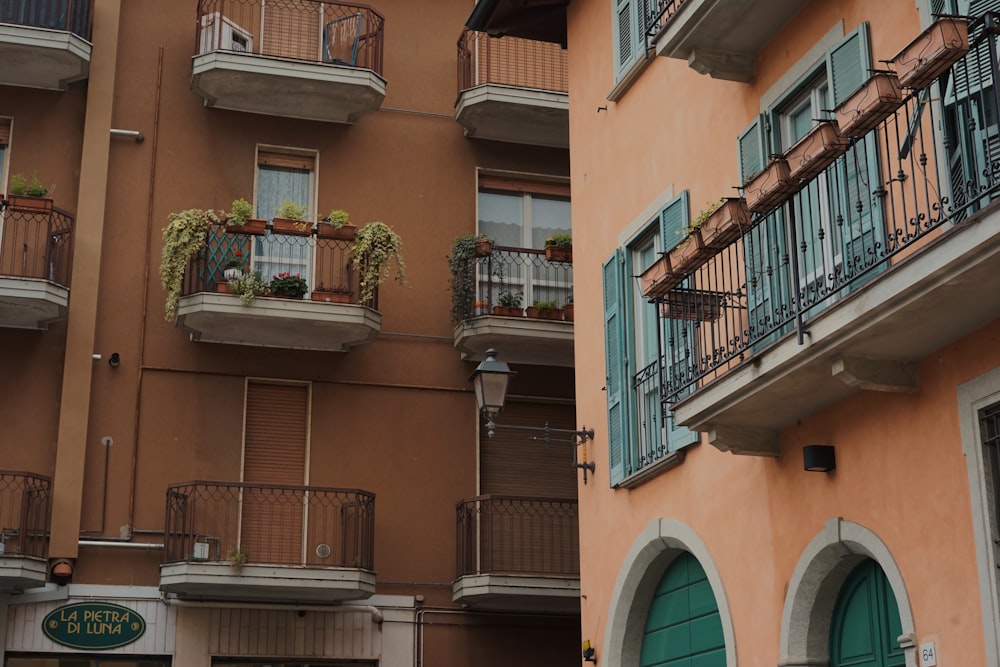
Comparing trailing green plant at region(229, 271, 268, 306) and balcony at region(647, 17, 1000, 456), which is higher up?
trailing green plant at region(229, 271, 268, 306)

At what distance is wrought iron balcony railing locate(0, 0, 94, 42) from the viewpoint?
18609 millimetres

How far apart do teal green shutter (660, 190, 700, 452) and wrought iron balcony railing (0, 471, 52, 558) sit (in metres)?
8.51

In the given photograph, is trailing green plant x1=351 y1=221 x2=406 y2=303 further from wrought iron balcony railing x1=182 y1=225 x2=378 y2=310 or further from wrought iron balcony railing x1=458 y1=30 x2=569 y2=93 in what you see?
wrought iron balcony railing x1=458 y1=30 x2=569 y2=93

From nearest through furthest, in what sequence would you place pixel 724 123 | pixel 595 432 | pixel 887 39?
pixel 887 39
pixel 724 123
pixel 595 432

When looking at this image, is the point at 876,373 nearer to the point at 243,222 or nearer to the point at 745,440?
the point at 745,440

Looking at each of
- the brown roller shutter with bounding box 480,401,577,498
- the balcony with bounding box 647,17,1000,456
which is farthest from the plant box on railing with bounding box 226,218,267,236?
the balcony with bounding box 647,17,1000,456

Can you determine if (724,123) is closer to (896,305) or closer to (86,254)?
(896,305)

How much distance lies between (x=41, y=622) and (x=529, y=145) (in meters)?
9.26

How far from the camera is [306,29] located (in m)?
20.4

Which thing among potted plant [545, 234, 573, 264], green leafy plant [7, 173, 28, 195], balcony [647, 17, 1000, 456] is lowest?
balcony [647, 17, 1000, 456]

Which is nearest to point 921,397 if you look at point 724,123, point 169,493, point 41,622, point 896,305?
point 896,305

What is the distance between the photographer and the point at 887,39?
9391mm

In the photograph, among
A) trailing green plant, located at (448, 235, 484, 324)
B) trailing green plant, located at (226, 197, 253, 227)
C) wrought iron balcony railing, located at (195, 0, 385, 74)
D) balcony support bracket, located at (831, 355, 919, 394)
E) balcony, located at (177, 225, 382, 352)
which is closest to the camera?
balcony support bracket, located at (831, 355, 919, 394)

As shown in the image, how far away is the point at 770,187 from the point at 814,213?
131 centimetres
